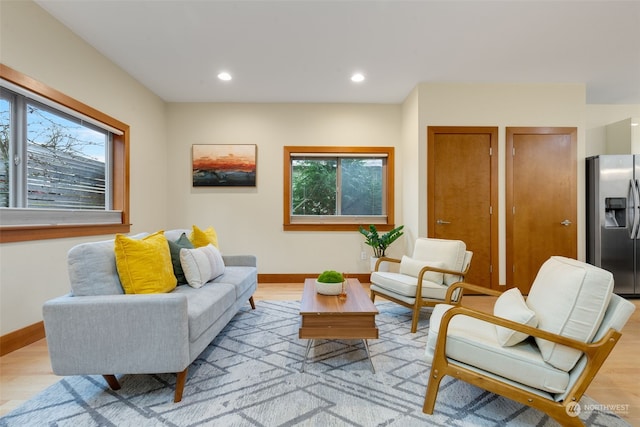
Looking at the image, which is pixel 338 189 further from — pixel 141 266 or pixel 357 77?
pixel 141 266

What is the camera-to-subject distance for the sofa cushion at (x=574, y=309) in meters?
Answer: 1.45

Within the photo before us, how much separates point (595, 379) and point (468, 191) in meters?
2.53

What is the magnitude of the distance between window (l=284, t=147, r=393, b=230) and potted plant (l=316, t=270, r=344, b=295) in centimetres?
243

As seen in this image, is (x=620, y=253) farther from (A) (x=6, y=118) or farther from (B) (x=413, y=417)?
(A) (x=6, y=118)

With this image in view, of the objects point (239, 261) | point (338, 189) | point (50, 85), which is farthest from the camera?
point (338, 189)

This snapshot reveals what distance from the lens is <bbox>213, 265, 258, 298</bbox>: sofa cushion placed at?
9.31ft

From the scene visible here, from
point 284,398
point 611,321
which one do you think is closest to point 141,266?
point 284,398

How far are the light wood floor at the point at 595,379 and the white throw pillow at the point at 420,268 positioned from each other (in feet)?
4.26

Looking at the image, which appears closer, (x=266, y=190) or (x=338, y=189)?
(x=266, y=190)

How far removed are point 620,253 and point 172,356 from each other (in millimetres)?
5218

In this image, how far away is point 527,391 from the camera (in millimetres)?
1526

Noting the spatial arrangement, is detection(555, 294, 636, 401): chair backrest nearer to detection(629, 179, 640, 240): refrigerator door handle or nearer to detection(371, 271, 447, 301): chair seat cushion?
detection(371, 271, 447, 301): chair seat cushion

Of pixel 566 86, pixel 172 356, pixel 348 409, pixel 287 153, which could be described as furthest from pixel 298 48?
pixel 566 86

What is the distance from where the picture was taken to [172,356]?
5.72 feet
